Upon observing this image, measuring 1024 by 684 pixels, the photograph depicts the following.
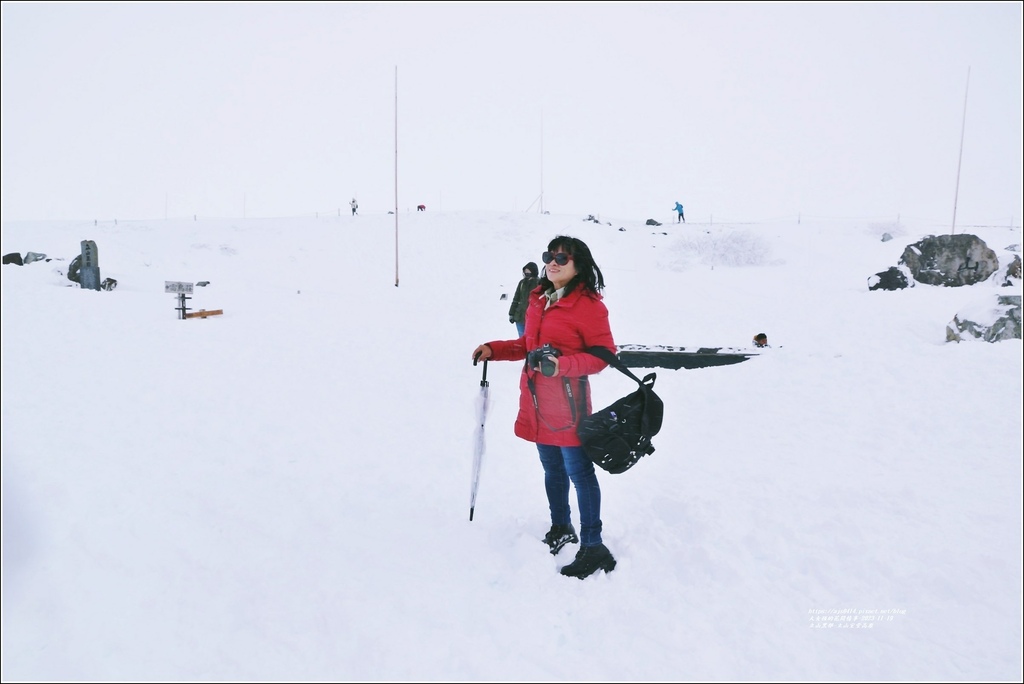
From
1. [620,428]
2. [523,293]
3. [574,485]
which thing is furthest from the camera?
[523,293]

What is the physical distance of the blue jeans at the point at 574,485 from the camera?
11.7ft

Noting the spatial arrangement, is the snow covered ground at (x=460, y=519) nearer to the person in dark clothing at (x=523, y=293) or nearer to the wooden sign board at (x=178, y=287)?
the person in dark clothing at (x=523, y=293)

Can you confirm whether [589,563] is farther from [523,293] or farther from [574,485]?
[523,293]

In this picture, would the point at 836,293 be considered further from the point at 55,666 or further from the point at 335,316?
the point at 55,666

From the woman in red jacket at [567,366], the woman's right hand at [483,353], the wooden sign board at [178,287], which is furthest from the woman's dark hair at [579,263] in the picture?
the wooden sign board at [178,287]

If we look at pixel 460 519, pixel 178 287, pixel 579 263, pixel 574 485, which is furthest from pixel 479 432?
pixel 178 287

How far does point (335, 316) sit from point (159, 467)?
990 centimetres

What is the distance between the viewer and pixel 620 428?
3398mm

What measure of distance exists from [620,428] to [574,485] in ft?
1.74

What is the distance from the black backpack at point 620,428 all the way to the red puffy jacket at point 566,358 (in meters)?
0.07

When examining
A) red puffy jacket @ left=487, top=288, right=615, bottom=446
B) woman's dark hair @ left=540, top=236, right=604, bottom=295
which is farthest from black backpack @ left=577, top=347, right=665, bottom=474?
woman's dark hair @ left=540, top=236, right=604, bottom=295

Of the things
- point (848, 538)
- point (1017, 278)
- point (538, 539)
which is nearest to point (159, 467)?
point (538, 539)

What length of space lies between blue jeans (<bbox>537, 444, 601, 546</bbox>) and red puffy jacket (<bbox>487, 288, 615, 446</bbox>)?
0.14m

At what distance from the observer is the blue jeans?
3.56 m
